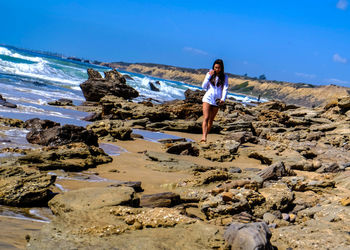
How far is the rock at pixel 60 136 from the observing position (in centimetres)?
582

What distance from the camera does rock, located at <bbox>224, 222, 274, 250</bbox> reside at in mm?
1917

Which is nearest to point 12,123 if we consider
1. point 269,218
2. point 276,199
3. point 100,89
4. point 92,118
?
point 92,118

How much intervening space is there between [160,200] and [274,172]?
1.78 meters

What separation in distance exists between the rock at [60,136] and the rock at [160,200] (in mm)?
3099

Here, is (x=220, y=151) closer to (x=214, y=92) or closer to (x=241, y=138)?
(x=214, y=92)

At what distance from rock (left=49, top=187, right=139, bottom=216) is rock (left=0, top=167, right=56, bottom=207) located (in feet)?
0.98

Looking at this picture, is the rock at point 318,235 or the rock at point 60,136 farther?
the rock at point 60,136

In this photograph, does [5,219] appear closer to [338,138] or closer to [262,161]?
[262,161]

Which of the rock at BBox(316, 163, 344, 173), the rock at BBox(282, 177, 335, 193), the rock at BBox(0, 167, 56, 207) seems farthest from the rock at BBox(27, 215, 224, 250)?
the rock at BBox(316, 163, 344, 173)

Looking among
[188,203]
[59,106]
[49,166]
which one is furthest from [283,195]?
[59,106]

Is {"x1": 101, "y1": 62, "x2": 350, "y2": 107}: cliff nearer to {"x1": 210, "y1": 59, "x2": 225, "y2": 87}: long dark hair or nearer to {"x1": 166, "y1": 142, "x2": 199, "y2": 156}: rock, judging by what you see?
{"x1": 210, "y1": 59, "x2": 225, "y2": 87}: long dark hair

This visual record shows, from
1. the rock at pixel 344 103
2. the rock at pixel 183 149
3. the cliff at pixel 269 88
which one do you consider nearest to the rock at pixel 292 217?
the rock at pixel 183 149

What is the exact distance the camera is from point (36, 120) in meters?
7.09

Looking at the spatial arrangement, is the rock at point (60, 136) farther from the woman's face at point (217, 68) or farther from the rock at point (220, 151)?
the woman's face at point (217, 68)
